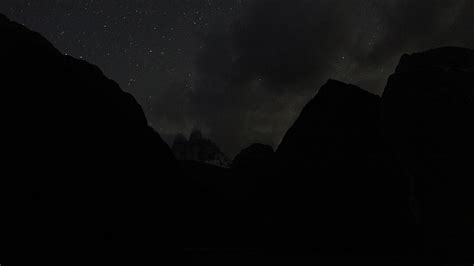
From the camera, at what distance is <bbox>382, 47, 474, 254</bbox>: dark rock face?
107 ft

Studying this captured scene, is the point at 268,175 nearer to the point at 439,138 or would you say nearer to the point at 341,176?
the point at 341,176

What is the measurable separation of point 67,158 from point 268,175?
1054 inches

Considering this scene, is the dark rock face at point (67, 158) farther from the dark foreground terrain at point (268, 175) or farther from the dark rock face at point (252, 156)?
the dark rock face at point (252, 156)

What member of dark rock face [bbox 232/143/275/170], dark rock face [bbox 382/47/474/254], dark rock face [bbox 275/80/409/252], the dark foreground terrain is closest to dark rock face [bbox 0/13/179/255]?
the dark foreground terrain

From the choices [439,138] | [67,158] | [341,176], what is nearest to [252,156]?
[341,176]

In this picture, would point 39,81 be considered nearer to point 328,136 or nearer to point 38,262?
point 38,262

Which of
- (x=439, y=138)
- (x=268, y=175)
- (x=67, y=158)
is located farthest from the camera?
(x=268, y=175)

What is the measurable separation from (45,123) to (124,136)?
1210 cm

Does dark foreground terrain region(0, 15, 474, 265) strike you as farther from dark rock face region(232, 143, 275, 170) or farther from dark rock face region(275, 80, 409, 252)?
dark rock face region(232, 143, 275, 170)

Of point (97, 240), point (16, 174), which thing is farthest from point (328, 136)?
point (16, 174)

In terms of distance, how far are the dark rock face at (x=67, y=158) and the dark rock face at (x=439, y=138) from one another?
914 inches

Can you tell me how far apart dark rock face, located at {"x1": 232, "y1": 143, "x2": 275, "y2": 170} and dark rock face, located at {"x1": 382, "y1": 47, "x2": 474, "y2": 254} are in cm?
5749

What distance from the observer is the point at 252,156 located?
4200 inches

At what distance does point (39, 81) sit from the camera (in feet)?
121
